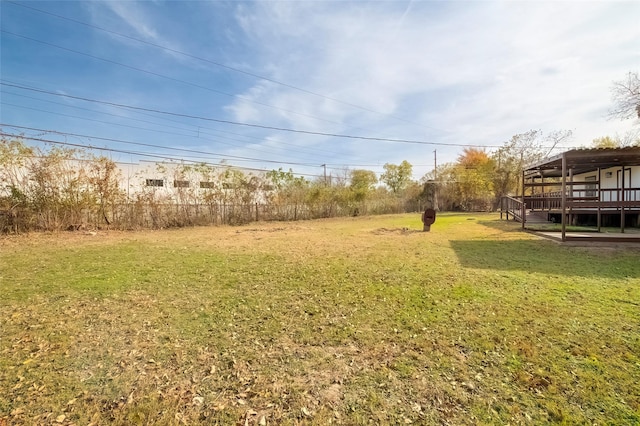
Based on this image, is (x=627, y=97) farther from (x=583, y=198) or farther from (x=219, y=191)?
(x=219, y=191)

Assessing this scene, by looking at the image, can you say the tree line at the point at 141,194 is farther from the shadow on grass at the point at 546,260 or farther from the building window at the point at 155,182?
the shadow on grass at the point at 546,260

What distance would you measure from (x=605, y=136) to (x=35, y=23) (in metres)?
38.3

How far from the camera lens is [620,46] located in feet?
28.4

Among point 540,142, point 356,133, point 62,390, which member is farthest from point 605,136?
point 62,390

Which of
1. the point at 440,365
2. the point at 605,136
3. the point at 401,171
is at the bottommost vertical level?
the point at 440,365

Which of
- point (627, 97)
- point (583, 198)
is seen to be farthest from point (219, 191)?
point (627, 97)

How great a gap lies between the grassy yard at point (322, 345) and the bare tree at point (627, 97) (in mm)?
16022

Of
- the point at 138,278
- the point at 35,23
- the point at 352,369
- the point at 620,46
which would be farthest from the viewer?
the point at 35,23

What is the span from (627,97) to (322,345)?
21347 millimetres

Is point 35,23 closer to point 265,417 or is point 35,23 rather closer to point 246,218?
point 246,218

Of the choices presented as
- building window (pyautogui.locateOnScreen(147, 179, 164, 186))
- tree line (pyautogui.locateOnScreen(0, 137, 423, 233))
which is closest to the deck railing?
tree line (pyautogui.locateOnScreen(0, 137, 423, 233))

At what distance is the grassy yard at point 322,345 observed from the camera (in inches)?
68.7

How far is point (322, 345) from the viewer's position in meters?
2.52

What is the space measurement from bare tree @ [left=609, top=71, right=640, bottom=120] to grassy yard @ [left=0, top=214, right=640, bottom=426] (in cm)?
1602
